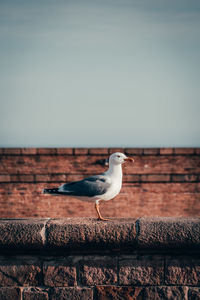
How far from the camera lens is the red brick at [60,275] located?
9.94 feet

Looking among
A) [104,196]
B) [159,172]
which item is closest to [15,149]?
[159,172]

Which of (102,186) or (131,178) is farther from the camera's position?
(131,178)

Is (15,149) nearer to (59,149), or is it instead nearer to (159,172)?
(59,149)

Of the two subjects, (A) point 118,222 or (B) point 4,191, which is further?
(B) point 4,191

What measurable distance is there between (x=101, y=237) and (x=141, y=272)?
352mm

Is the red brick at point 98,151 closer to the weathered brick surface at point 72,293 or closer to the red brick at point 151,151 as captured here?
the red brick at point 151,151

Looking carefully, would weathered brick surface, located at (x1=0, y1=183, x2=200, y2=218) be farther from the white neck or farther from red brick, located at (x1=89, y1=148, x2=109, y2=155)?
the white neck

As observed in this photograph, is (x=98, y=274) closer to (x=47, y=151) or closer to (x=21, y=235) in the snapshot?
(x=21, y=235)

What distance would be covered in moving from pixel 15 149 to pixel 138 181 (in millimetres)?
3507

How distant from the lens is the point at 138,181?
41.5ft

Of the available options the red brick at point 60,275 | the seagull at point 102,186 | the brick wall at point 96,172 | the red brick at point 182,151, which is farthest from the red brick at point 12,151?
the red brick at point 60,275

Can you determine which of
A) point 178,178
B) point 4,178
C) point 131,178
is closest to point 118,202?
point 131,178

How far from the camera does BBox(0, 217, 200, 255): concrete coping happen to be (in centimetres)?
298

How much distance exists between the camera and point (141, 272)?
301 centimetres
